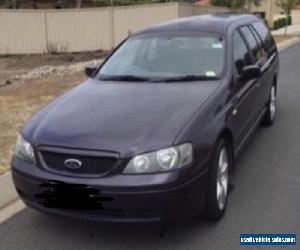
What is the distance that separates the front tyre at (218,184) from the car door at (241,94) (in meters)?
0.39

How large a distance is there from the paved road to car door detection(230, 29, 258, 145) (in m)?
0.51

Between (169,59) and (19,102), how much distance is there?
5.10 meters

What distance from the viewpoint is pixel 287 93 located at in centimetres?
1063

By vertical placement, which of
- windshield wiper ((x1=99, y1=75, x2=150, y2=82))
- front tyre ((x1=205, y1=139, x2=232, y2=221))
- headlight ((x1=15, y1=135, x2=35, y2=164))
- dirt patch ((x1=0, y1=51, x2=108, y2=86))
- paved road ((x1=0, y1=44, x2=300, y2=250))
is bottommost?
dirt patch ((x1=0, y1=51, x2=108, y2=86))

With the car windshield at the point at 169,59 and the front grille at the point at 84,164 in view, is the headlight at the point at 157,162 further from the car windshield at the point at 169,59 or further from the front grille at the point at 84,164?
the car windshield at the point at 169,59

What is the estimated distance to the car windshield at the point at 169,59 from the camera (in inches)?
214

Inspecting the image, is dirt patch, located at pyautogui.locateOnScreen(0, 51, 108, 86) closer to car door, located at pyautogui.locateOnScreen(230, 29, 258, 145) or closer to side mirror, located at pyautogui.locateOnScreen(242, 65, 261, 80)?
car door, located at pyautogui.locateOnScreen(230, 29, 258, 145)

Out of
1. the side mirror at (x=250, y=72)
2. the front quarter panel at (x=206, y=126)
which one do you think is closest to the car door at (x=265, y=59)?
the side mirror at (x=250, y=72)

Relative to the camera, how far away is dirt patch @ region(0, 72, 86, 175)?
7020 millimetres

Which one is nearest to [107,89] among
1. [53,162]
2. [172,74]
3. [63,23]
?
[172,74]

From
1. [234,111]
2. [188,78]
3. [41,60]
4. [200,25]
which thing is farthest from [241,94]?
[41,60]

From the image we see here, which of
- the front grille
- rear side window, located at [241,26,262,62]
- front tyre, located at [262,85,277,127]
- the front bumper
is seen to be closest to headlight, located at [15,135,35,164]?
the front bumper

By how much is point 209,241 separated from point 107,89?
5.82ft

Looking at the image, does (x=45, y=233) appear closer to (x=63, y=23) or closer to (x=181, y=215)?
(x=181, y=215)
